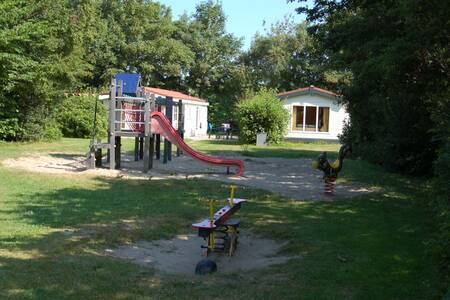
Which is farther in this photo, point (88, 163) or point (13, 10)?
point (13, 10)

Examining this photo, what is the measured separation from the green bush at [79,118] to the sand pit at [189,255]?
22.7m

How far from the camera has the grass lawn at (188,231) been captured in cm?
519

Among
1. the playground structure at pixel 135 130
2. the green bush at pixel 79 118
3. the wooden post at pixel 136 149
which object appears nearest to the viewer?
the playground structure at pixel 135 130

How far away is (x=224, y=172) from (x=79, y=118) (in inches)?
632

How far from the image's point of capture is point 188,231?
8344 millimetres

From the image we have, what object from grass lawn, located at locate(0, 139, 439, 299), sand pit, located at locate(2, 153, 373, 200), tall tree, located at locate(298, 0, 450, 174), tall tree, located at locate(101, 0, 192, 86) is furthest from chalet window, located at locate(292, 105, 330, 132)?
grass lawn, located at locate(0, 139, 439, 299)

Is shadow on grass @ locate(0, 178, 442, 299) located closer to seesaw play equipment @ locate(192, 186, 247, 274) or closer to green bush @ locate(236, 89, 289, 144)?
seesaw play equipment @ locate(192, 186, 247, 274)

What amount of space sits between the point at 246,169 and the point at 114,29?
34888 mm

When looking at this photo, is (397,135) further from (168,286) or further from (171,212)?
(168,286)

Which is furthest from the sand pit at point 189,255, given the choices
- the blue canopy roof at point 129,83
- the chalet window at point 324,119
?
the chalet window at point 324,119

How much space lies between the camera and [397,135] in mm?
15750

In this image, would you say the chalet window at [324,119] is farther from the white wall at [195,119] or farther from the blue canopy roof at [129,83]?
the blue canopy roof at [129,83]

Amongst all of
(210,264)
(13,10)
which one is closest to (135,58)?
(13,10)

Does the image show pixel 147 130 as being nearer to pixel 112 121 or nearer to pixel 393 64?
pixel 112 121
